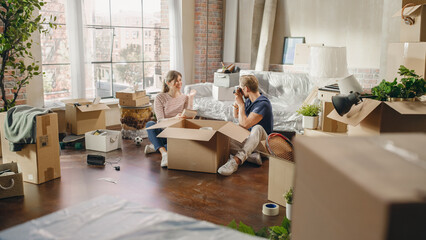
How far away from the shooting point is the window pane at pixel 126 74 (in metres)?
6.86

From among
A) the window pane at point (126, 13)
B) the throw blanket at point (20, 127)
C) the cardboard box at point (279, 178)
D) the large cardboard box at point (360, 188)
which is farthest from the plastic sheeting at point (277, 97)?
the large cardboard box at point (360, 188)

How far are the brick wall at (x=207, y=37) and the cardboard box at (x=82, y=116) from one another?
8.27 ft

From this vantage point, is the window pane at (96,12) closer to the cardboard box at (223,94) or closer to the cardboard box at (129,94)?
the cardboard box at (129,94)

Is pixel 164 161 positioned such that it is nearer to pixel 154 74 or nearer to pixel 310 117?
pixel 310 117

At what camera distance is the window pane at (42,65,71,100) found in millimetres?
6020

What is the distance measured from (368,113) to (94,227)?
1698mm

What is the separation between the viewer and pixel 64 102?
5527 millimetres

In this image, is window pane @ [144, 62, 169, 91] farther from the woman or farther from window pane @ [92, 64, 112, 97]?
the woman

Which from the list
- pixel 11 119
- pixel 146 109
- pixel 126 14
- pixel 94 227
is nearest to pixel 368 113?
pixel 94 227

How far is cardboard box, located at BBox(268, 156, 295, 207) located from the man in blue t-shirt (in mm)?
821

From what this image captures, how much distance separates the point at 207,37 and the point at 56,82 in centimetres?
283

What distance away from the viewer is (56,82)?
20.1 feet

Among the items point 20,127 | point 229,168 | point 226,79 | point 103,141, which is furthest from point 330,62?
point 20,127

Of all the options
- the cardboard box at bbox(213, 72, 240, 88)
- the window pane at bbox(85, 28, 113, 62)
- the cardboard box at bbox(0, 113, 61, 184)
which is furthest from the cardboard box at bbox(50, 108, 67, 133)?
the cardboard box at bbox(213, 72, 240, 88)
